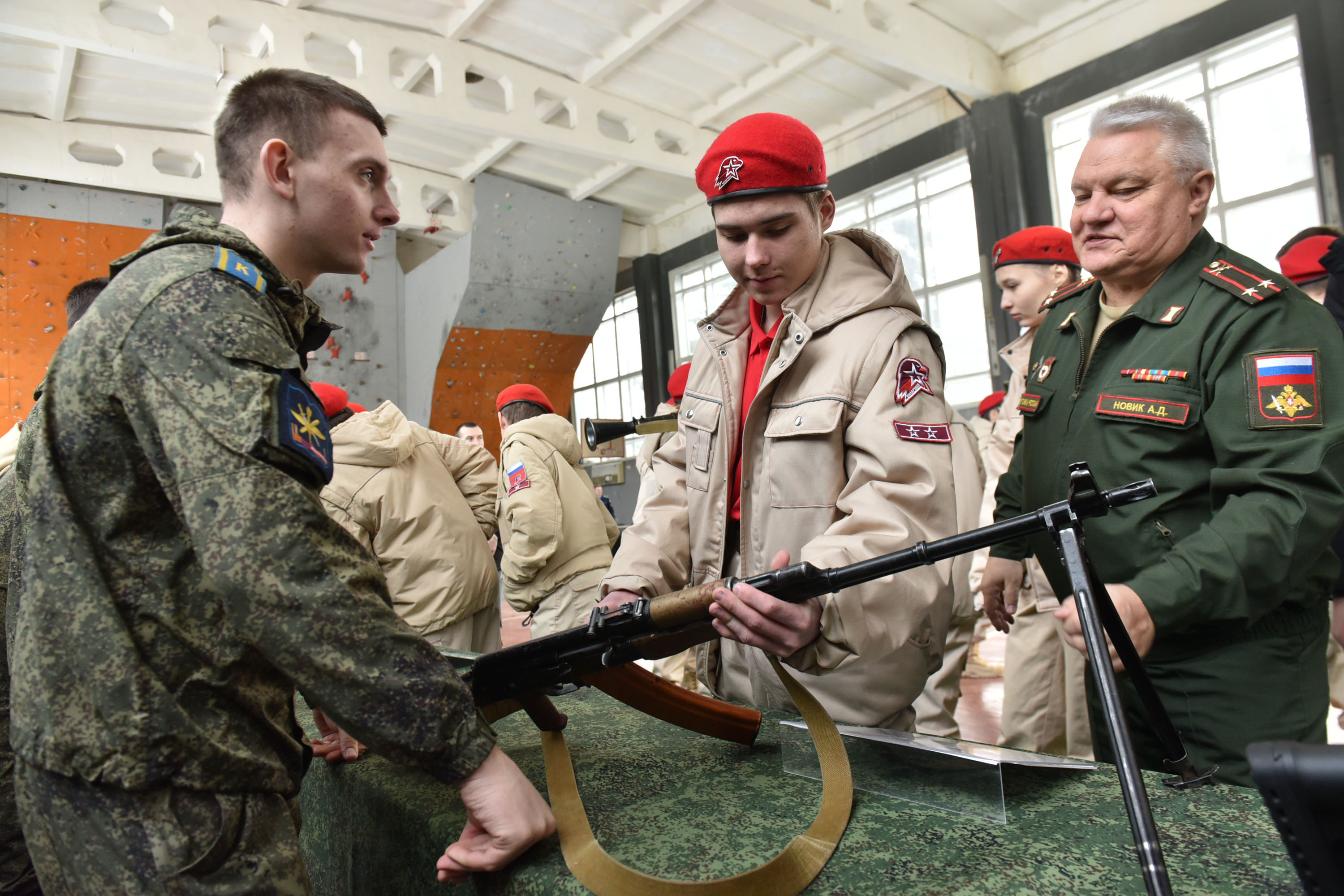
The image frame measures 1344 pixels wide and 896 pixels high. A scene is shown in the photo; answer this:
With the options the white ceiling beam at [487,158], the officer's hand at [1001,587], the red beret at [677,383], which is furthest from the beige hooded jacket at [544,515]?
the white ceiling beam at [487,158]

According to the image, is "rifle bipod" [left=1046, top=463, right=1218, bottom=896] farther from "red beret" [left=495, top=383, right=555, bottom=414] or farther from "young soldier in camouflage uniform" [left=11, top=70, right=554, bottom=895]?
"red beret" [left=495, top=383, right=555, bottom=414]

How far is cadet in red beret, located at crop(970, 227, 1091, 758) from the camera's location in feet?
7.25

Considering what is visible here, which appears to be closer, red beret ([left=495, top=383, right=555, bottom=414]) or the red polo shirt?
the red polo shirt

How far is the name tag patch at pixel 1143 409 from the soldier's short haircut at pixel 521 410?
2.78 m

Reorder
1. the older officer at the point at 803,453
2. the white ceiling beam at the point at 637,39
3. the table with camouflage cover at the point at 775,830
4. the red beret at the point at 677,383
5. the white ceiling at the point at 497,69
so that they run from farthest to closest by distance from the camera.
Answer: the white ceiling beam at the point at 637,39
the white ceiling at the point at 497,69
the red beret at the point at 677,383
the older officer at the point at 803,453
the table with camouflage cover at the point at 775,830

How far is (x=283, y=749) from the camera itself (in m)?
0.89

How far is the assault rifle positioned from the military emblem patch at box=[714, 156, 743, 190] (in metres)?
0.63

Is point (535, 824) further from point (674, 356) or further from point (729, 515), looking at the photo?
point (674, 356)

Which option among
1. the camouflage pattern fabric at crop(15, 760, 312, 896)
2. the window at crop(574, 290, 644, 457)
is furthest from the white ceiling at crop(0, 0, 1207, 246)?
the camouflage pattern fabric at crop(15, 760, 312, 896)

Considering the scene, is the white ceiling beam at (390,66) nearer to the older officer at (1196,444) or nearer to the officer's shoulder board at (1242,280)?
the older officer at (1196,444)

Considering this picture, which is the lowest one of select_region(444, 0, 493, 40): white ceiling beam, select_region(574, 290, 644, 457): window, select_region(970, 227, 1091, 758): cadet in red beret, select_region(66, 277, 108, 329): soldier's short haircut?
select_region(970, 227, 1091, 758): cadet in red beret

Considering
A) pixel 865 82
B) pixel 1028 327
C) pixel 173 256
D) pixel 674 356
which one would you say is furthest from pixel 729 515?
pixel 674 356

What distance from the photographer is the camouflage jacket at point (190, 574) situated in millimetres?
786

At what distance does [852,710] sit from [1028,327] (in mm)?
2008
